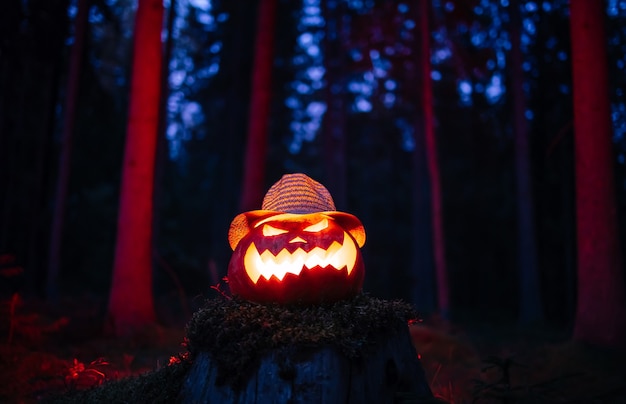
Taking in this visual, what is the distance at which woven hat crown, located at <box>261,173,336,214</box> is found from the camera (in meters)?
4.41

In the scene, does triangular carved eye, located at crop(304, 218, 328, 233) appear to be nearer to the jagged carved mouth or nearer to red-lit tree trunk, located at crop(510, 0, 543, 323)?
the jagged carved mouth

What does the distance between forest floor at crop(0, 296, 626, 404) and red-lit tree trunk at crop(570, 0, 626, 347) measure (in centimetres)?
62

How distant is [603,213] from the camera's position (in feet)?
27.0

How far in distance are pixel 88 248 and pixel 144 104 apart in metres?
14.5

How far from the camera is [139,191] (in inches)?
343

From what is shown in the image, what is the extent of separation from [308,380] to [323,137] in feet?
56.0

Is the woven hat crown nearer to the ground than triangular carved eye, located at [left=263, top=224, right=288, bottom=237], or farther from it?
farther from it

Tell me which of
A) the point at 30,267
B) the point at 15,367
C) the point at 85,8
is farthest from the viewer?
the point at 30,267

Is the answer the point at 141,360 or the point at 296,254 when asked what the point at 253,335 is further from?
the point at 141,360

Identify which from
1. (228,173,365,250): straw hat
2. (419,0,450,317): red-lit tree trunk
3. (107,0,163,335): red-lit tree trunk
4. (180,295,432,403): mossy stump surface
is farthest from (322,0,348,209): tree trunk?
(180,295,432,403): mossy stump surface

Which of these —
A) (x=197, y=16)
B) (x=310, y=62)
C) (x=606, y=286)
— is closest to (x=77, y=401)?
(x=606, y=286)

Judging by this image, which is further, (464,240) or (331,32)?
(464,240)

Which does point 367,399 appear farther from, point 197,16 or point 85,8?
point 197,16

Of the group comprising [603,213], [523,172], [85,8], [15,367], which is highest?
[85,8]
